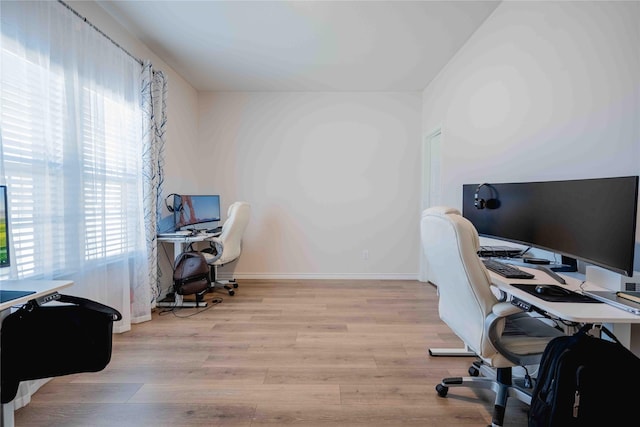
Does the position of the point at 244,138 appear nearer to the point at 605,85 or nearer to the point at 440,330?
the point at 440,330

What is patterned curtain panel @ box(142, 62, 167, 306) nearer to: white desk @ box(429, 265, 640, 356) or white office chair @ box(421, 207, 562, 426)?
white office chair @ box(421, 207, 562, 426)

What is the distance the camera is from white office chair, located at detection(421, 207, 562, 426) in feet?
4.34

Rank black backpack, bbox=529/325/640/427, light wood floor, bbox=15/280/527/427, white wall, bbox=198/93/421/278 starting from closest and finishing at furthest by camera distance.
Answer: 1. black backpack, bbox=529/325/640/427
2. light wood floor, bbox=15/280/527/427
3. white wall, bbox=198/93/421/278

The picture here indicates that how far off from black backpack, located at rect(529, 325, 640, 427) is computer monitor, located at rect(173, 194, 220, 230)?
10.8 feet

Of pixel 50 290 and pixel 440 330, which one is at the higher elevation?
pixel 50 290

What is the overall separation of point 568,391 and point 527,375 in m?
0.81

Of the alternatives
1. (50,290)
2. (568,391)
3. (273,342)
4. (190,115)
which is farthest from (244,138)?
(568,391)

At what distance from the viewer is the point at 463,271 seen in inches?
52.8

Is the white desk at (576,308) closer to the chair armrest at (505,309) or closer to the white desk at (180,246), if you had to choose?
the chair armrest at (505,309)

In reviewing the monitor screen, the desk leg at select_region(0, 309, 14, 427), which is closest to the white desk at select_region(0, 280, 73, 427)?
the desk leg at select_region(0, 309, 14, 427)

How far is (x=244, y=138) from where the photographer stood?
4.15 metres

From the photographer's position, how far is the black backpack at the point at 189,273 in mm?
2951

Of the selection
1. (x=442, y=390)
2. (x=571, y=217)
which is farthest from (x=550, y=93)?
(x=442, y=390)

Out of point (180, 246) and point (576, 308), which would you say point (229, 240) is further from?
Answer: point (576, 308)
